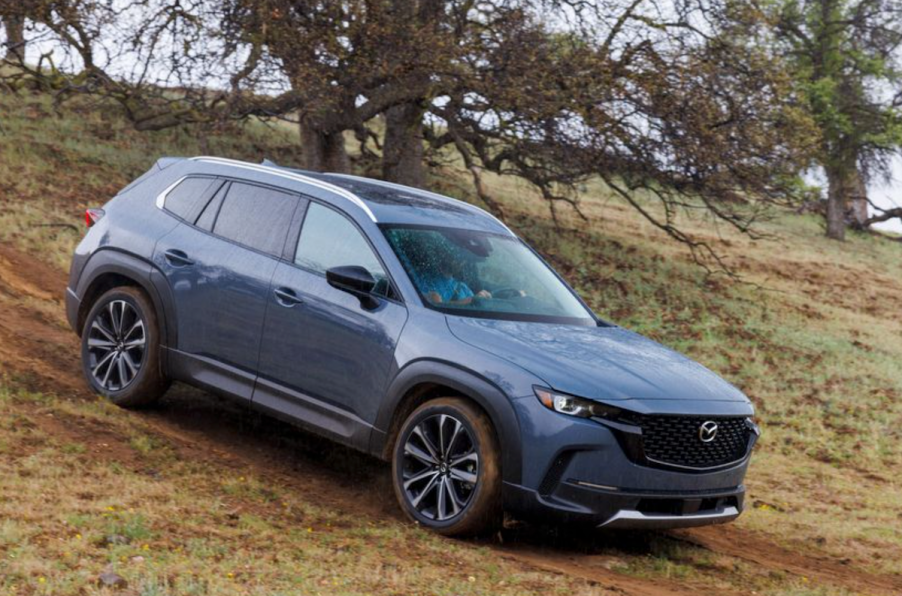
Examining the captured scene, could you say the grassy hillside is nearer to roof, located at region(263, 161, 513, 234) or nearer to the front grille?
the front grille

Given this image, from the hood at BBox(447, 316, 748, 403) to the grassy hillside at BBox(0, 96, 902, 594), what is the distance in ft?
3.23

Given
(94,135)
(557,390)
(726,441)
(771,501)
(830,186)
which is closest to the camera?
(557,390)

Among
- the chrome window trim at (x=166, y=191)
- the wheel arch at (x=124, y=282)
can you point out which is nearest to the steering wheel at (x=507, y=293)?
the wheel arch at (x=124, y=282)

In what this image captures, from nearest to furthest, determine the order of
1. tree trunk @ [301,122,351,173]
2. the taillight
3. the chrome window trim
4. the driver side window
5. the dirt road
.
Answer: the dirt road, the driver side window, the chrome window trim, the taillight, tree trunk @ [301,122,351,173]

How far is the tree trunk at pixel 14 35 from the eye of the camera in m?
17.0

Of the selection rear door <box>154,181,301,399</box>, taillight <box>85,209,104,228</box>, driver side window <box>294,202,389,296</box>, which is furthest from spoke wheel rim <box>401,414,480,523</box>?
taillight <box>85,209,104,228</box>

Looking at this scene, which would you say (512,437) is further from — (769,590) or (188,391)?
(188,391)

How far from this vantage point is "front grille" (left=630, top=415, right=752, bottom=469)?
5.84m

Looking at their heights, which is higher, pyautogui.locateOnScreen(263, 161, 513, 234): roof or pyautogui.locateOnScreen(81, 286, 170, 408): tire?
pyautogui.locateOnScreen(263, 161, 513, 234): roof

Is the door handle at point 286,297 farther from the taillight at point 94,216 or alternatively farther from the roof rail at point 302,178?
the taillight at point 94,216

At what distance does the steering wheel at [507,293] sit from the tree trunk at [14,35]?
12.6 metres

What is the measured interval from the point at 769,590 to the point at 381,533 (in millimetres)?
2131

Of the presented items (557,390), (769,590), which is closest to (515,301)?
(557,390)

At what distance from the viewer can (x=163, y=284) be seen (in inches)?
302
